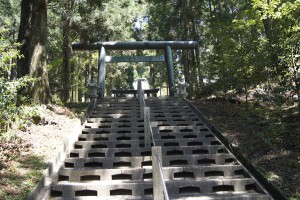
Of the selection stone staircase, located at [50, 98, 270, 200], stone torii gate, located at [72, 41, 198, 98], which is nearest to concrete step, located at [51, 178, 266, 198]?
stone staircase, located at [50, 98, 270, 200]

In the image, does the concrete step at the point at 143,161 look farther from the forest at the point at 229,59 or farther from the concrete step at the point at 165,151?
the forest at the point at 229,59

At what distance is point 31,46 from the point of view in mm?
9977

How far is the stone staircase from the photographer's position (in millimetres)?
5418

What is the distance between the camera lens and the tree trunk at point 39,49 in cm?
987

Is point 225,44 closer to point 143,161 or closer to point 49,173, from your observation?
point 143,161

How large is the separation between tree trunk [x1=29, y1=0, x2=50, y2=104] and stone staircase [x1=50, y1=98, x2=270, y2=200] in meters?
1.87

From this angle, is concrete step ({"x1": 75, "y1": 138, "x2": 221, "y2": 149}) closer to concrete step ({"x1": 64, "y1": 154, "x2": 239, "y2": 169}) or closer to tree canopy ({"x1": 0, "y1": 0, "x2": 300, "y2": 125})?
concrete step ({"x1": 64, "y1": 154, "x2": 239, "y2": 169})

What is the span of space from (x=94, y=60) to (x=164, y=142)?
72.9ft

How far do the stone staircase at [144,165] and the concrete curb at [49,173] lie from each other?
116 mm

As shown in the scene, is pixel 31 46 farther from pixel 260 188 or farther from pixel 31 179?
pixel 260 188

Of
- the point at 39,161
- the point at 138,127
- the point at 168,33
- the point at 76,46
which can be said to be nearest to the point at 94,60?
the point at 168,33

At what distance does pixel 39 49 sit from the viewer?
10094 millimetres

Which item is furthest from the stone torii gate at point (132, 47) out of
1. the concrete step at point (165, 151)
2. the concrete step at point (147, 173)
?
the concrete step at point (147, 173)

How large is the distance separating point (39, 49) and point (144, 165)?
5689mm
